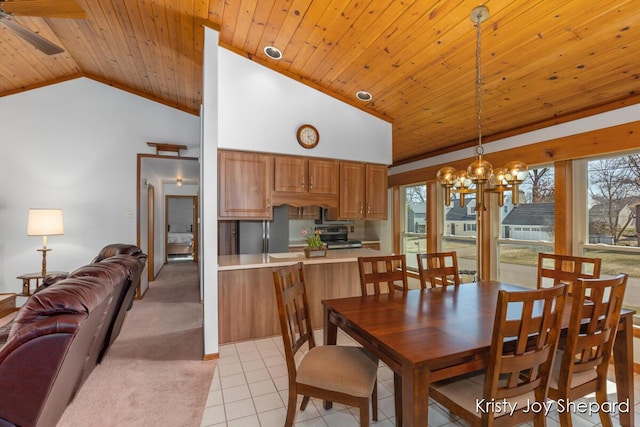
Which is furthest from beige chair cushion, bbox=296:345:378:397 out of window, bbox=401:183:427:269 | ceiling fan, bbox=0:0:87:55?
window, bbox=401:183:427:269

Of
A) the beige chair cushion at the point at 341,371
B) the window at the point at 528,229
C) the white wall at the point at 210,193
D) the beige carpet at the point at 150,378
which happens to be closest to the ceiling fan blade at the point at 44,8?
the white wall at the point at 210,193

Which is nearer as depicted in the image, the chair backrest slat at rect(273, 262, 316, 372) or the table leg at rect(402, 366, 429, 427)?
the table leg at rect(402, 366, 429, 427)

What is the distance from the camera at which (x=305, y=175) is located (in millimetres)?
3730

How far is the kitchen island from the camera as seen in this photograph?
325 centimetres

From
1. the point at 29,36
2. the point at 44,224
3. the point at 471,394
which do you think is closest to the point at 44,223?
the point at 44,224

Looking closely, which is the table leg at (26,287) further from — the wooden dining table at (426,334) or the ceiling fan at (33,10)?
the wooden dining table at (426,334)

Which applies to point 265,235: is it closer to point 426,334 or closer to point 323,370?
Result: point 323,370

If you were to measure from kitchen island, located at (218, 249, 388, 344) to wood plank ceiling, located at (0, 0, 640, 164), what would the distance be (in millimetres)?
2091

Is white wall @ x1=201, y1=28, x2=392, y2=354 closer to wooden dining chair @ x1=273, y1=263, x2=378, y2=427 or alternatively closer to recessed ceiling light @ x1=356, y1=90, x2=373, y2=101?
recessed ceiling light @ x1=356, y1=90, x2=373, y2=101

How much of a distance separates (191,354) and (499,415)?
8.81ft

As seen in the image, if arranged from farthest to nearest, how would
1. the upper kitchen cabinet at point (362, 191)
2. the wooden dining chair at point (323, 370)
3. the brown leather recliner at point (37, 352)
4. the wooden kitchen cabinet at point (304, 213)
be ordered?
the wooden kitchen cabinet at point (304, 213), the upper kitchen cabinet at point (362, 191), the wooden dining chair at point (323, 370), the brown leather recliner at point (37, 352)

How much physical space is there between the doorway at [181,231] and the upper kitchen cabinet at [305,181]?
5.98 meters

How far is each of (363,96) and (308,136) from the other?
0.82 metres

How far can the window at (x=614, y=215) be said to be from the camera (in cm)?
282
